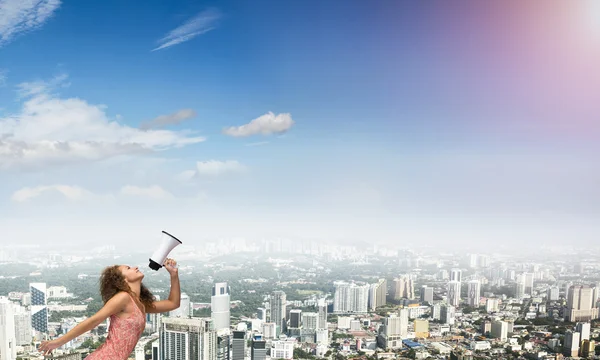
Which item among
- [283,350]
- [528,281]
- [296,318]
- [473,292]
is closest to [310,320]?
[296,318]

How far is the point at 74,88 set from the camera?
19.3 ft

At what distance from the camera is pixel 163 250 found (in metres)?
0.91

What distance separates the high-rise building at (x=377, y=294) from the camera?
838cm

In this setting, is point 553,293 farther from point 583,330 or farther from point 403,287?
point 403,287

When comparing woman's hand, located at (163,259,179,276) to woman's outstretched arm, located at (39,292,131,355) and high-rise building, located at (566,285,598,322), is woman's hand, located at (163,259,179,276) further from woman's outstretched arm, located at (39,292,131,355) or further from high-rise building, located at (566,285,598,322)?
high-rise building, located at (566,285,598,322)

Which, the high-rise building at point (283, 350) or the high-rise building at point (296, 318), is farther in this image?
the high-rise building at point (296, 318)

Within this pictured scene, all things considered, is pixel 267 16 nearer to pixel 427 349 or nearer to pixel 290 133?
pixel 290 133

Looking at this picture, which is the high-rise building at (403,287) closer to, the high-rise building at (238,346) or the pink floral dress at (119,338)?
the high-rise building at (238,346)

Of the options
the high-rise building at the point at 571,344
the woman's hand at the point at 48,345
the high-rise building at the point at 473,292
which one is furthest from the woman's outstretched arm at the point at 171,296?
the high-rise building at the point at 473,292

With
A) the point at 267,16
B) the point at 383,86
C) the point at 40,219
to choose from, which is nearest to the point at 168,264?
the point at 267,16

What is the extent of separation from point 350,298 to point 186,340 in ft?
10.3

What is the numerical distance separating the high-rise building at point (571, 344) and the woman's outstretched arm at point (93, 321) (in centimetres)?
621

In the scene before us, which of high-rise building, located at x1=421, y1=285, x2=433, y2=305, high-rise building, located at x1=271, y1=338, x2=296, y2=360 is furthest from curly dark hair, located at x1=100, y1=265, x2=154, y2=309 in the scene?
high-rise building, located at x1=421, y1=285, x2=433, y2=305

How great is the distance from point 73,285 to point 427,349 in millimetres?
4305
